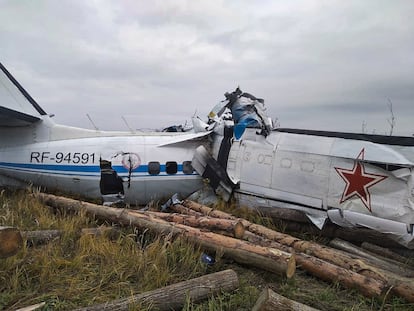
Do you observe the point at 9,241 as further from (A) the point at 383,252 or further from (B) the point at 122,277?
(A) the point at 383,252

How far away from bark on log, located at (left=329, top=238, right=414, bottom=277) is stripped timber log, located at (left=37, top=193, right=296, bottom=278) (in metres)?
1.67

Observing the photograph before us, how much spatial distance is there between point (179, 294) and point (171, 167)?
4.65 m

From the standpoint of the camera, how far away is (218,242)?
4730 millimetres

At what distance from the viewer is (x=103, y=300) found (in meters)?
3.57

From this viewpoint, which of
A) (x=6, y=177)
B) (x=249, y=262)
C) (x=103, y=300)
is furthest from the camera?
(x=6, y=177)

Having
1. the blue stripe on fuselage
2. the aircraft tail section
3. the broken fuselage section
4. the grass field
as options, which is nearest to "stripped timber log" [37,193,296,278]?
the grass field

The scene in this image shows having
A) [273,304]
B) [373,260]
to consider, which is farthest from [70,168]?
[373,260]

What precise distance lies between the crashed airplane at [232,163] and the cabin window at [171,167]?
0.02m

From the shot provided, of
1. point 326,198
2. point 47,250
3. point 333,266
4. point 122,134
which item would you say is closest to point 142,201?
point 122,134

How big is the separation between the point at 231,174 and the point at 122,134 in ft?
10.8

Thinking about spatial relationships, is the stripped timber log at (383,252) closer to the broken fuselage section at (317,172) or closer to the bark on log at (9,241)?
the broken fuselage section at (317,172)

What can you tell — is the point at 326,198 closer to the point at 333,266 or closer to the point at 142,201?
the point at 333,266

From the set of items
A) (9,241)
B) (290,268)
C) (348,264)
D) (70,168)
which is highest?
(70,168)

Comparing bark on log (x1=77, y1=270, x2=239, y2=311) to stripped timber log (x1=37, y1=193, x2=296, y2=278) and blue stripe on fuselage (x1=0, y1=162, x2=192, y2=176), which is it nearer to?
stripped timber log (x1=37, y1=193, x2=296, y2=278)
